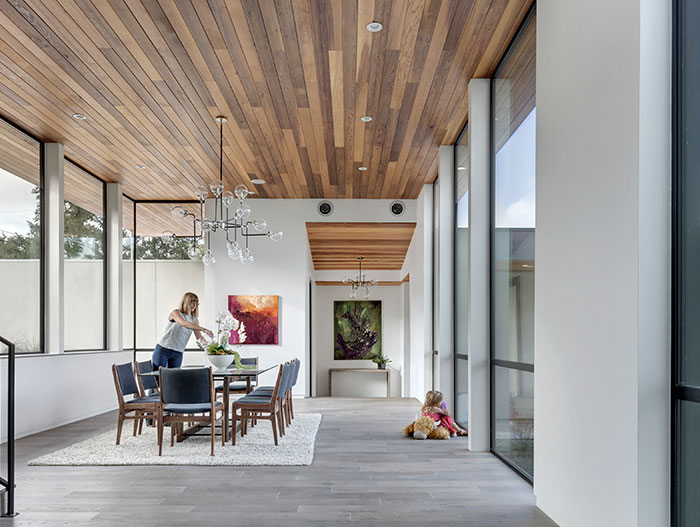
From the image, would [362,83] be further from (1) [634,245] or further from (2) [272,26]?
(1) [634,245]

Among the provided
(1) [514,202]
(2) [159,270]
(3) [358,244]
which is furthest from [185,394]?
(3) [358,244]

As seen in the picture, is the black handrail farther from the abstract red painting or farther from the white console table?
the white console table

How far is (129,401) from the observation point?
237 inches

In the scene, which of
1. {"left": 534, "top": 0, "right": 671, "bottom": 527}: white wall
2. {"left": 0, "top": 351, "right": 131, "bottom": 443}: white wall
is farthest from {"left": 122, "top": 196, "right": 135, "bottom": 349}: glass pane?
{"left": 534, "top": 0, "right": 671, "bottom": 527}: white wall

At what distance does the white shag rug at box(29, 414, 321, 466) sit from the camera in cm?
513

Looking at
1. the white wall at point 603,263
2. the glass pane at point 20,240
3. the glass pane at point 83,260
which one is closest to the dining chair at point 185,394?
the glass pane at point 20,240

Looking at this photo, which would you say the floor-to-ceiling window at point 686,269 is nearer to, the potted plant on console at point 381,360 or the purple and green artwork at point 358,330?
the potted plant on console at point 381,360

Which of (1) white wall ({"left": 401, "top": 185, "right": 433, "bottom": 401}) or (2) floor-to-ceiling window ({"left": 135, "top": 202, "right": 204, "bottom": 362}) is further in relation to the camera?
(2) floor-to-ceiling window ({"left": 135, "top": 202, "right": 204, "bottom": 362})

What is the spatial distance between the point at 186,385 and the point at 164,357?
70.3 inches

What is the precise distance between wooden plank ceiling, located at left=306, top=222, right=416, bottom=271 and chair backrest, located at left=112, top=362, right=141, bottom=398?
4.73m

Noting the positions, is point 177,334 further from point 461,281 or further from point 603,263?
point 603,263

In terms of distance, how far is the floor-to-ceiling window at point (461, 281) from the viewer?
694 cm

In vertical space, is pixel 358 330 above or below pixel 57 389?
above

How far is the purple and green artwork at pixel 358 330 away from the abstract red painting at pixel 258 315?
441 centimetres
